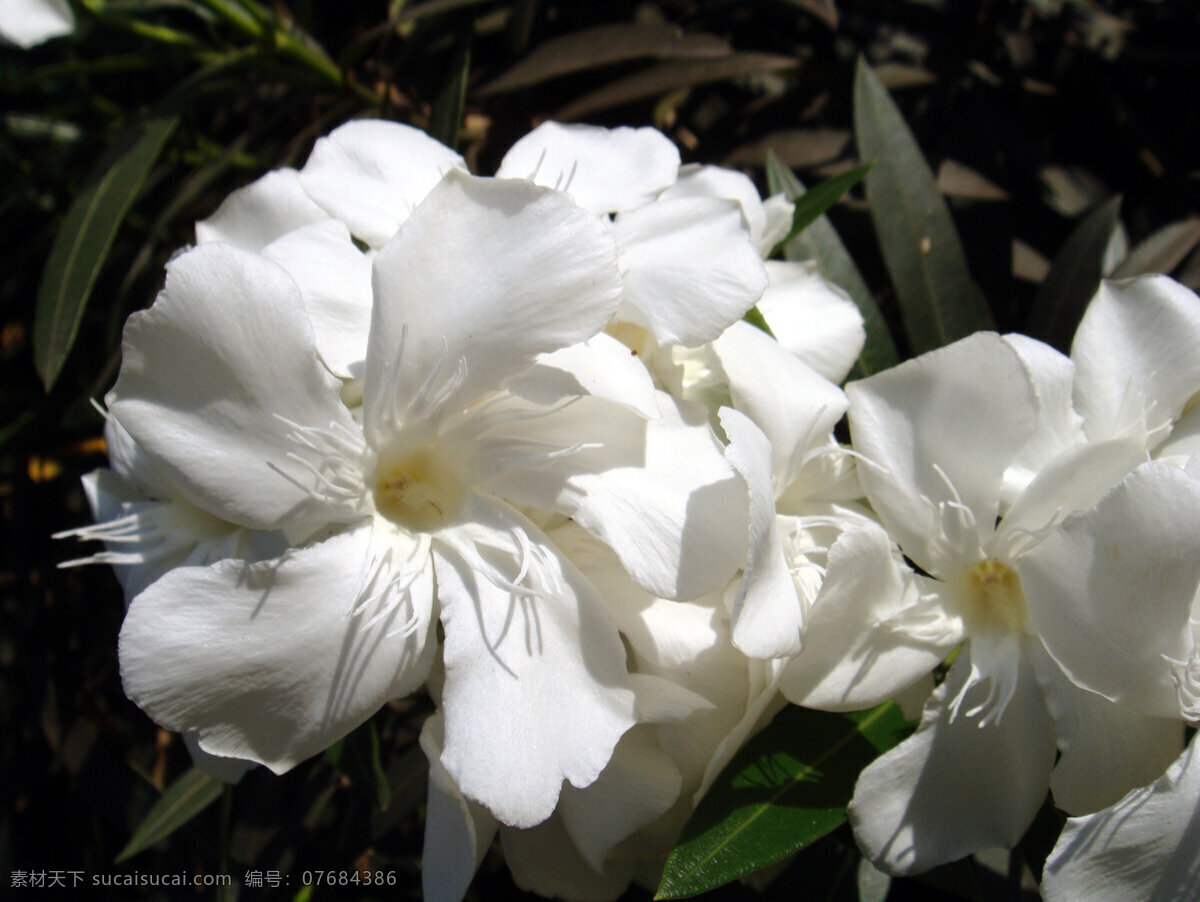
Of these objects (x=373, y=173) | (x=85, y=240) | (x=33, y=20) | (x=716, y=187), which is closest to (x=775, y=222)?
(x=716, y=187)

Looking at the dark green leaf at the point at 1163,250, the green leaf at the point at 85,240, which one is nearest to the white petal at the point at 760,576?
the dark green leaf at the point at 1163,250

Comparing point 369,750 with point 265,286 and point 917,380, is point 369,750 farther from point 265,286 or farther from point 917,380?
point 917,380

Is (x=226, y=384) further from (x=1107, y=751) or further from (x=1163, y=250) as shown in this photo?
(x=1163, y=250)

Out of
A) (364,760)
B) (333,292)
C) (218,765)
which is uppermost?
(333,292)

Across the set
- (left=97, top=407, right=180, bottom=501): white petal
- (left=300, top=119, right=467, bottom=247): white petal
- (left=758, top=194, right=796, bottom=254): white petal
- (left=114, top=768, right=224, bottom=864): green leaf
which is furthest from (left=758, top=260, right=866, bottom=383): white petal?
(left=114, top=768, right=224, bottom=864): green leaf

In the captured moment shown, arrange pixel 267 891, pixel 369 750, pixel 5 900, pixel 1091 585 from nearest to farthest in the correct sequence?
pixel 1091 585, pixel 369 750, pixel 267 891, pixel 5 900

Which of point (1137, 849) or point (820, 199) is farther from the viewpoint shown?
point (820, 199)

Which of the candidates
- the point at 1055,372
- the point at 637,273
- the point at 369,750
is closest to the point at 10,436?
the point at 369,750
